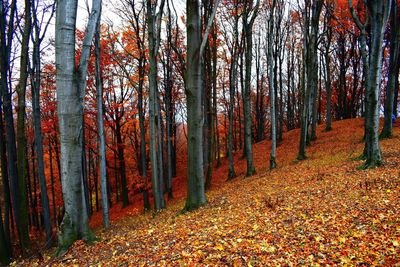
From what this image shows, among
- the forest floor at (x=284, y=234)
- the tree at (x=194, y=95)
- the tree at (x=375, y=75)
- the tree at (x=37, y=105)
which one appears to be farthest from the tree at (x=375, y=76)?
the tree at (x=37, y=105)

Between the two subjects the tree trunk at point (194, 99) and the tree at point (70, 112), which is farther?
the tree trunk at point (194, 99)

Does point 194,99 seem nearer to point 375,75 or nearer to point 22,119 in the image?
point 375,75

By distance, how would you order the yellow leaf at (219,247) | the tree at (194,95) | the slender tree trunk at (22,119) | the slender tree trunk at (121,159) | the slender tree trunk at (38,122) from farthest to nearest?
the slender tree trunk at (121,159) → the slender tree trunk at (38,122) → the slender tree trunk at (22,119) → the tree at (194,95) → the yellow leaf at (219,247)

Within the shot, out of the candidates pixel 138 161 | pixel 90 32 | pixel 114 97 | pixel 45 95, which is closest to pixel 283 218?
pixel 90 32

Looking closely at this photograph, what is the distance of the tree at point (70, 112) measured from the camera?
195 inches

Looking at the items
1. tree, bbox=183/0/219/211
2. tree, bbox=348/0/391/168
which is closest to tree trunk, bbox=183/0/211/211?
tree, bbox=183/0/219/211

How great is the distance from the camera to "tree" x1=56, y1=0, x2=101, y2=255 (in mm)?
4949

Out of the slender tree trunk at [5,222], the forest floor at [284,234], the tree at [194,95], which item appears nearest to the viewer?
the forest floor at [284,234]

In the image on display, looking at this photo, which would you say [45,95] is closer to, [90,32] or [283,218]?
[90,32]

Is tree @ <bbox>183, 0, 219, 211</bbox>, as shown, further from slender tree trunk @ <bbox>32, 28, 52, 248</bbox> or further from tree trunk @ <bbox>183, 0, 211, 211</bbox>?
slender tree trunk @ <bbox>32, 28, 52, 248</bbox>

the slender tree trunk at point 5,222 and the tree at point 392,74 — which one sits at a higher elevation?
Result: the tree at point 392,74

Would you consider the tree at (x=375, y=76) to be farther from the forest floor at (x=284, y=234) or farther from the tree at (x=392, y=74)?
the tree at (x=392, y=74)

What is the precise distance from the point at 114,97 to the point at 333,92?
27558 mm

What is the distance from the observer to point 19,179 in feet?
32.3
